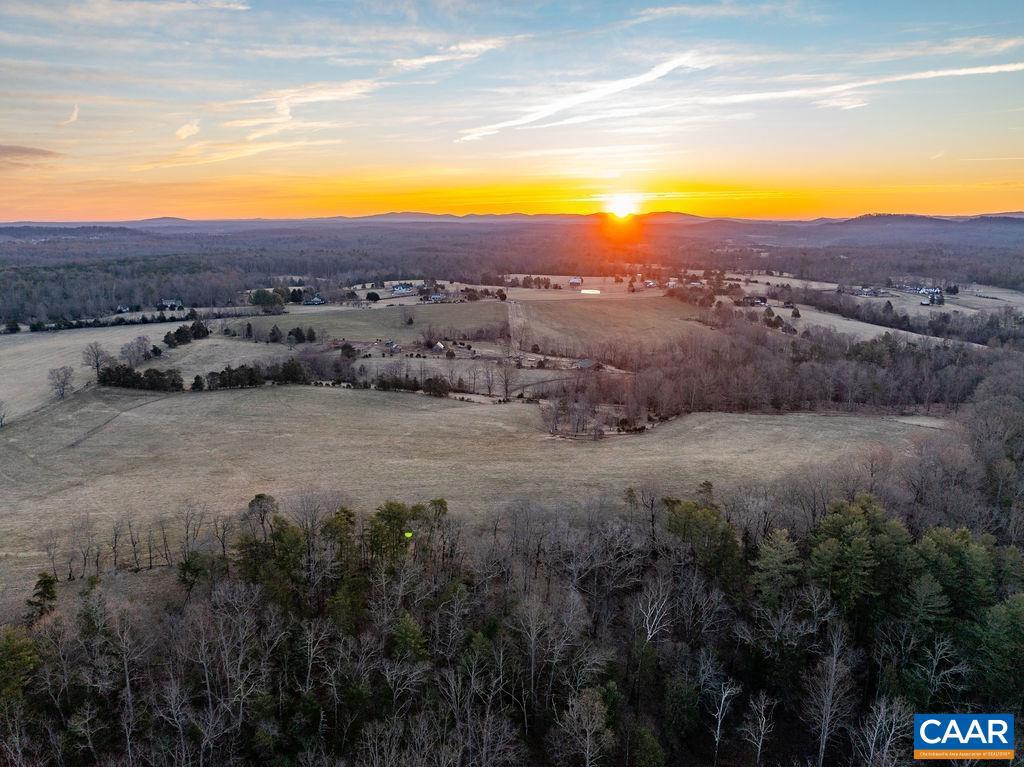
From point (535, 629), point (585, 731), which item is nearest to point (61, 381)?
point (535, 629)

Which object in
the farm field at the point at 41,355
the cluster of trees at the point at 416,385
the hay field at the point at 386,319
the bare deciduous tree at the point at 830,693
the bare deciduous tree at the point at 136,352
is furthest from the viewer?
the hay field at the point at 386,319

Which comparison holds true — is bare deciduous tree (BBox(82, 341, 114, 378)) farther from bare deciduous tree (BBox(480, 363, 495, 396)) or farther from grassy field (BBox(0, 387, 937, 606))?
bare deciduous tree (BBox(480, 363, 495, 396))

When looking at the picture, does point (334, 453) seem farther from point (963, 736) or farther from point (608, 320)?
point (608, 320)

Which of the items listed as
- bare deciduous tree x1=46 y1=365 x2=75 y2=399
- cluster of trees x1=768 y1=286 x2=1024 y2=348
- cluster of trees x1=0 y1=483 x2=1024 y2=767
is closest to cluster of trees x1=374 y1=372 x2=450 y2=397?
bare deciduous tree x1=46 y1=365 x2=75 y2=399

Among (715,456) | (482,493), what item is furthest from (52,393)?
(715,456)

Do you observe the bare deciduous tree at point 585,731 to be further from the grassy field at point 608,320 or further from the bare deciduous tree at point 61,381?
the grassy field at point 608,320

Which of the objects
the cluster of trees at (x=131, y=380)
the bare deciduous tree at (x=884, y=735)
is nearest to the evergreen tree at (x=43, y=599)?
the bare deciduous tree at (x=884, y=735)
